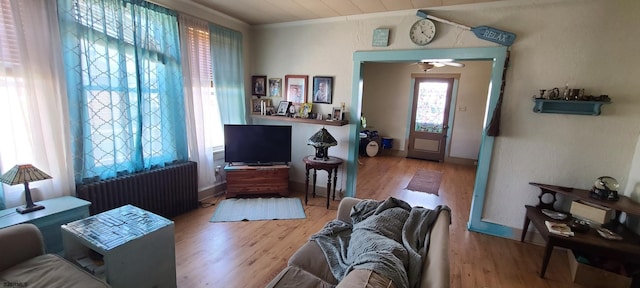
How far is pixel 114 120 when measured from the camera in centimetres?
248

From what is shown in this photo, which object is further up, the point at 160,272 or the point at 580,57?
the point at 580,57

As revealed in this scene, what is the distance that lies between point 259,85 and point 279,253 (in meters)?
2.55

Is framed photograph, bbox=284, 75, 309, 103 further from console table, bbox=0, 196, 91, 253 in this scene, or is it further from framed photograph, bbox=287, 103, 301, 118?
console table, bbox=0, 196, 91, 253

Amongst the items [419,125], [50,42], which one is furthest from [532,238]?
[50,42]

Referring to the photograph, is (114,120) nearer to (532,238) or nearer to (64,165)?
(64,165)

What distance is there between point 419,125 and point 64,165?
640 centimetres

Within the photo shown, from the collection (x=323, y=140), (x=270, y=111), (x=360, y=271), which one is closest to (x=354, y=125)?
(x=323, y=140)

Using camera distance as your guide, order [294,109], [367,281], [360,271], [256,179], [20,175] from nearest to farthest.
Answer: [367,281] < [360,271] < [20,175] < [256,179] < [294,109]

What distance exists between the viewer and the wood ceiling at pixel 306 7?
9.19ft

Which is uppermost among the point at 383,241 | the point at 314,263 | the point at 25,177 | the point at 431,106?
the point at 431,106

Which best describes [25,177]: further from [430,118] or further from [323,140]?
[430,118]

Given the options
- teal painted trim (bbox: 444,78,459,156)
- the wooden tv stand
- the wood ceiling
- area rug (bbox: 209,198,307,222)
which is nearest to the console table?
area rug (bbox: 209,198,307,222)

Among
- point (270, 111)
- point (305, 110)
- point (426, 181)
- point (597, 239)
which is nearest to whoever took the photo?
point (597, 239)

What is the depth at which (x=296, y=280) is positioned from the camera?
4.83 feet
